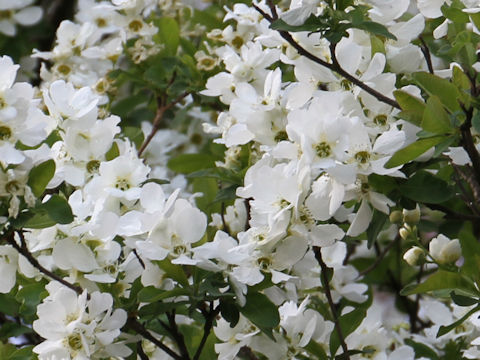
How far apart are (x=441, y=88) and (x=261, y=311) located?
0.35 m

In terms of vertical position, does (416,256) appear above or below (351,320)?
above

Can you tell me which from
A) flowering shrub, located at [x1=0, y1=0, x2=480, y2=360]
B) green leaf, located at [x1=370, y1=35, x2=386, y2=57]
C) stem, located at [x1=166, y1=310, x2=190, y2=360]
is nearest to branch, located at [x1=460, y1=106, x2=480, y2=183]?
flowering shrub, located at [x1=0, y1=0, x2=480, y2=360]

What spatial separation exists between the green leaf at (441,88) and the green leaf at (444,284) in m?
0.20

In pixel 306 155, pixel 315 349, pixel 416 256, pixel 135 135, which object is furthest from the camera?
pixel 135 135

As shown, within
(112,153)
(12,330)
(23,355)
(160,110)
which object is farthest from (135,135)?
(23,355)

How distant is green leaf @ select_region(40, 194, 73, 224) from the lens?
1.05m

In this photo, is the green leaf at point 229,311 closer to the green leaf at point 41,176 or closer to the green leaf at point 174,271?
the green leaf at point 174,271

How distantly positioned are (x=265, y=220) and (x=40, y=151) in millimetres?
302

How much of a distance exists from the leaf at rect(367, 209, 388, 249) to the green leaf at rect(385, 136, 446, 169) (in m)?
0.13

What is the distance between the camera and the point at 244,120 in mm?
1163

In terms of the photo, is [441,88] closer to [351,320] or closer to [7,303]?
[351,320]

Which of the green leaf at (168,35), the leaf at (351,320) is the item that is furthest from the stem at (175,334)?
the green leaf at (168,35)

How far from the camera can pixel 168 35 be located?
1.81 m

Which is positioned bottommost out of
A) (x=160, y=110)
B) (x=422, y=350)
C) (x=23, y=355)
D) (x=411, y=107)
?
(x=422, y=350)
